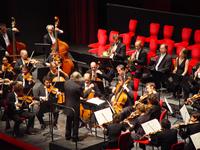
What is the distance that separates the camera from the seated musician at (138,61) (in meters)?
13.8

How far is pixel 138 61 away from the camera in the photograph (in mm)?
13922

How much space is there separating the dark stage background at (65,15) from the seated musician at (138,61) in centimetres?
364

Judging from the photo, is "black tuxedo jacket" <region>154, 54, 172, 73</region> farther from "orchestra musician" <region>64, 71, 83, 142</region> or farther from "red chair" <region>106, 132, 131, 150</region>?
"red chair" <region>106, 132, 131, 150</region>

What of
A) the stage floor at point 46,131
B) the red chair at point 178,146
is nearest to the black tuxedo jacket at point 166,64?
Answer: the stage floor at point 46,131

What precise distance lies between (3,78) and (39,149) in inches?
94.9

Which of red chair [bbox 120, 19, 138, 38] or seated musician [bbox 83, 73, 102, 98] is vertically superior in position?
red chair [bbox 120, 19, 138, 38]

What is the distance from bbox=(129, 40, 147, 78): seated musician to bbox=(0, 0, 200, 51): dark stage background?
3636 mm

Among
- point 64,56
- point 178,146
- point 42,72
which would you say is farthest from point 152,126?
point 64,56

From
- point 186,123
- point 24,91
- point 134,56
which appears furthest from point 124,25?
point 186,123

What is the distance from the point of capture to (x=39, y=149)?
39.2 ft

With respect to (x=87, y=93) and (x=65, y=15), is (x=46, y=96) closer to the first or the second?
(x=87, y=93)

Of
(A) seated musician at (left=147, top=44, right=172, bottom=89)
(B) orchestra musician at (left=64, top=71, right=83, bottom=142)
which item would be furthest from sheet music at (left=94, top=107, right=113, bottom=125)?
(A) seated musician at (left=147, top=44, right=172, bottom=89)

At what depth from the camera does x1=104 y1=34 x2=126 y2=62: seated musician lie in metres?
14.7

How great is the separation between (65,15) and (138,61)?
597 centimetres
